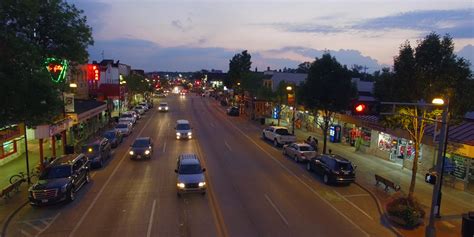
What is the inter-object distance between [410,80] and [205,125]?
35.5 m

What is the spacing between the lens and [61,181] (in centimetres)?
1969

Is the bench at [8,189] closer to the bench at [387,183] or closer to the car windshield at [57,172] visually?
the car windshield at [57,172]

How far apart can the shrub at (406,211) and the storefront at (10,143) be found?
77.2 ft

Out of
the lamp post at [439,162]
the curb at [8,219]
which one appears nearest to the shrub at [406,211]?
the lamp post at [439,162]

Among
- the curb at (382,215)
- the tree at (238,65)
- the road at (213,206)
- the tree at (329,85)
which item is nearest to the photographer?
the road at (213,206)

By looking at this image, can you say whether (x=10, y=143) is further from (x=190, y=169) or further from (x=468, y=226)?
(x=468, y=226)

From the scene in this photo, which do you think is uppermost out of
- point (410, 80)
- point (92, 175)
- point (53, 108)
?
point (410, 80)

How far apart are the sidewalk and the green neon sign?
1820 cm

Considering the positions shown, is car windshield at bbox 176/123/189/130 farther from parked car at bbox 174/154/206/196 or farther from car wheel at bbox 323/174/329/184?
car wheel at bbox 323/174/329/184

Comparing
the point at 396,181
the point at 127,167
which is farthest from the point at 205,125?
the point at 396,181

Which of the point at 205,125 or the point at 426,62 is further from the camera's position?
the point at 205,125

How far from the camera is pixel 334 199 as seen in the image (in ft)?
69.4

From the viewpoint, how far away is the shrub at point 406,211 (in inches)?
681

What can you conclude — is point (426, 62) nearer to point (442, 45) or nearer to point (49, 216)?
point (442, 45)
